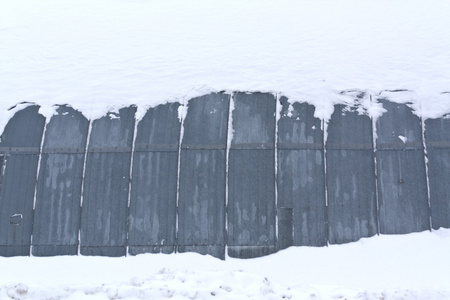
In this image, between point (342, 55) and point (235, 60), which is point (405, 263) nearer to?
point (342, 55)

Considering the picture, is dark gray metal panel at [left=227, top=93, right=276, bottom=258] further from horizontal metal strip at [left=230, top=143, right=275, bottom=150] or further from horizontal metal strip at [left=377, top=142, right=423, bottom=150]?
horizontal metal strip at [left=377, top=142, right=423, bottom=150]

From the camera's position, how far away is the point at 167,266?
42.4ft

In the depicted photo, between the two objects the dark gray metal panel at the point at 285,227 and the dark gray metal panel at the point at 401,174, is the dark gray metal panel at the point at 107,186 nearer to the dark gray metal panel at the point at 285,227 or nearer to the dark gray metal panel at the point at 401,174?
the dark gray metal panel at the point at 285,227

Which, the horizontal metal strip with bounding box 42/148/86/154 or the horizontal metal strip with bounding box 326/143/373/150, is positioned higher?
the horizontal metal strip with bounding box 326/143/373/150

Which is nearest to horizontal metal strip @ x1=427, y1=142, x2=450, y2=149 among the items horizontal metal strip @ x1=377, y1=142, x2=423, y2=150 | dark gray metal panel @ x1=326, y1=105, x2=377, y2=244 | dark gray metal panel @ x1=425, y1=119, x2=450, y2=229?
dark gray metal panel @ x1=425, y1=119, x2=450, y2=229

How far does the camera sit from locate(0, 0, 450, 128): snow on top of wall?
595 inches

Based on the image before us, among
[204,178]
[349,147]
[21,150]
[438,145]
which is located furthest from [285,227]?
[21,150]

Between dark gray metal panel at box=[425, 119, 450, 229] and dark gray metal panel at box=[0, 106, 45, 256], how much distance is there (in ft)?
41.1

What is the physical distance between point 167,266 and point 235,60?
25.5ft

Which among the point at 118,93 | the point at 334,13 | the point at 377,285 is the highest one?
the point at 334,13

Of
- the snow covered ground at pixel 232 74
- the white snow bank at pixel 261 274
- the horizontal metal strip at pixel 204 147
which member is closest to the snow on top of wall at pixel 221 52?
the snow covered ground at pixel 232 74

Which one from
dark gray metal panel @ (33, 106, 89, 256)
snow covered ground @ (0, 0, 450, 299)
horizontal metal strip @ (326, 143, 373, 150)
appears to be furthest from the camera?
horizontal metal strip @ (326, 143, 373, 150)

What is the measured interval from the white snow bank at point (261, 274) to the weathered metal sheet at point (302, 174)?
2.07 ft

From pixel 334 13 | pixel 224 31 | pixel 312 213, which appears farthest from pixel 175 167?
pixel 334 13
